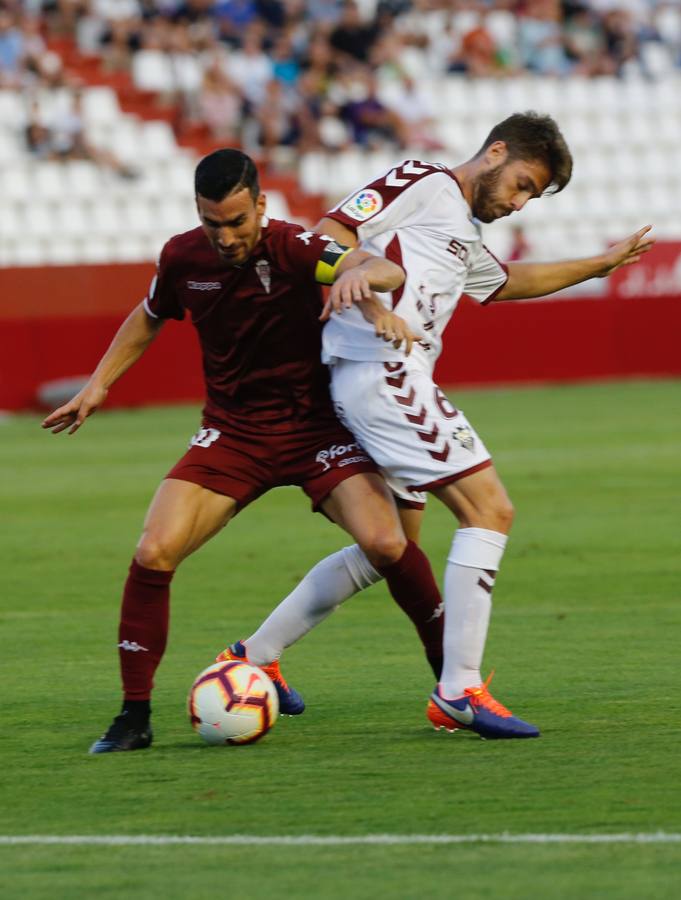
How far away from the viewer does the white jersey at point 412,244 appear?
6.26 m

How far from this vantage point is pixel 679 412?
20062 mm

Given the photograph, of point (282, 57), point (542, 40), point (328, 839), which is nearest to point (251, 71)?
point (282, 57)

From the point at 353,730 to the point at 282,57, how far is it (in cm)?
2191

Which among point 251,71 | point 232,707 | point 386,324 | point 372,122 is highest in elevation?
point 251,71

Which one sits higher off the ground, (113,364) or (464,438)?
(113,364)

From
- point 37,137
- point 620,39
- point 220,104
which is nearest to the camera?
point 37,137

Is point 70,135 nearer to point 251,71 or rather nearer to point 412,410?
point 251,71

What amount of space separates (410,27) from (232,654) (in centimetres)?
2411

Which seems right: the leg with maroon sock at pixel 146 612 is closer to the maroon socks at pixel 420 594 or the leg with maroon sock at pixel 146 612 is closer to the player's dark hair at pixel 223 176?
the maroon socks at pixel 420 594

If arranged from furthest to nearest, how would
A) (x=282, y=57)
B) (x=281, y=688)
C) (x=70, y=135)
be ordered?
(x=282, y=57) → (x=70, y=135) → (x=281, y=688)

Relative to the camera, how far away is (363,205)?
6.27 meters

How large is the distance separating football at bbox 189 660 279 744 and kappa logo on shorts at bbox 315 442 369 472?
80cm

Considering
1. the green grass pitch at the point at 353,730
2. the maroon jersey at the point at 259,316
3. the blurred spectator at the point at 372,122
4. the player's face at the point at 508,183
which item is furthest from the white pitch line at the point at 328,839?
the blurred spectator at the point at 372,122

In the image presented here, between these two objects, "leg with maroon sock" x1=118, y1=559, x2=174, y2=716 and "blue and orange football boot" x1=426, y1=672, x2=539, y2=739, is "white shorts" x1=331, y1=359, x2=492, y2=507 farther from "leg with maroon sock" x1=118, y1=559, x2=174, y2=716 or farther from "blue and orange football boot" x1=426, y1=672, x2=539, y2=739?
"leg with maroon sock" x1=118, y1=559, x2=174, y2=716
